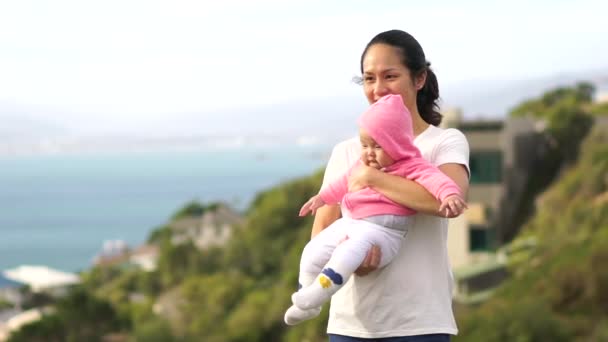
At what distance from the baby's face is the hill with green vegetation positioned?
43.3 feet

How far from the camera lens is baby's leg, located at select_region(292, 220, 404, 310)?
2.30m

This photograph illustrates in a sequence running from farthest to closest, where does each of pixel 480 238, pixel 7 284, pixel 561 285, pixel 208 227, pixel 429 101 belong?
pixel 208 227, pixel 7 284, pixel 480 238, pixel 561 285, pixel 429 101

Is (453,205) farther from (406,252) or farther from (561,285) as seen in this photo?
(561,285)

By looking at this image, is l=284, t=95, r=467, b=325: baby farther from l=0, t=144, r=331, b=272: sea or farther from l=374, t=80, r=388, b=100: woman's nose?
l=0, t=144, r=331, b=272: sea

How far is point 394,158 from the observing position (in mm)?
2375

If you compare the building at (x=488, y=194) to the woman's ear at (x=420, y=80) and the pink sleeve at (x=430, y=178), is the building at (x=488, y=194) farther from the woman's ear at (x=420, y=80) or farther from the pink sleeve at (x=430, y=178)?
the pink sleeve at (x=430, y=178)

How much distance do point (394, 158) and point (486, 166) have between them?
30163mm

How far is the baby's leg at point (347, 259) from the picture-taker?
2301mm

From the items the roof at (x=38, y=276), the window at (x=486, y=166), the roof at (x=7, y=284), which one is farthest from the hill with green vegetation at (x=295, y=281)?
the roof at (x=7, y=284)

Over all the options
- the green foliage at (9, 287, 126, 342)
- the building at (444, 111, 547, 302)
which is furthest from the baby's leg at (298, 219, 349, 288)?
the green foliage at (9, 287, 126, 342)

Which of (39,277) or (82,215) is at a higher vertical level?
(39,277)

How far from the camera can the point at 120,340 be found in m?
38.2

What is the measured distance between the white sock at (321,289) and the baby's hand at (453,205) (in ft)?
0.90

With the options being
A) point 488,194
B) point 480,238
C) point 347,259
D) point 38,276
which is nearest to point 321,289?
point 347,259
